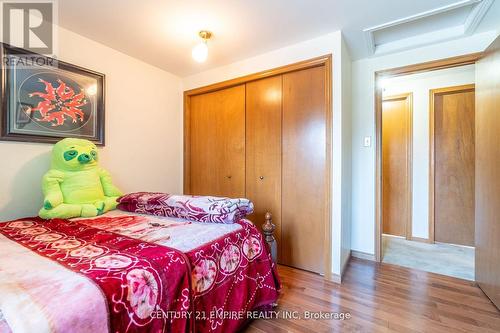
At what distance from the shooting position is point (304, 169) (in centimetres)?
217

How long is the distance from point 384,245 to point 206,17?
3.25 m

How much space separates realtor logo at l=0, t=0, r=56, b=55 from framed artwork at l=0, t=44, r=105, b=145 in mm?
82

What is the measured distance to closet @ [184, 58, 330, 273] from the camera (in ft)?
6.91

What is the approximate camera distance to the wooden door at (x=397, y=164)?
10.4 feet

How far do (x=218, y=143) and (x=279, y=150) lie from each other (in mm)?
810

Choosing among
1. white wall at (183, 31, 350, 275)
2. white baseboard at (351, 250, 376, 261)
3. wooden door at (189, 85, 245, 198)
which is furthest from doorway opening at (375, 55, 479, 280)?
wooden door at (189, 85, 245, 198)

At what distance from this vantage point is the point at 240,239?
54.3 inches

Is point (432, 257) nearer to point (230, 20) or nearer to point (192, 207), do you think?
point (192, 207)

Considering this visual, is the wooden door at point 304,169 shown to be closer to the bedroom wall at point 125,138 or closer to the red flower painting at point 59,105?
the bedroom wall at point 125,138

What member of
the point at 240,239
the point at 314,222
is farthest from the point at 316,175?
the point at 240,239

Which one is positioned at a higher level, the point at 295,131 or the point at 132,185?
the point at 295,131

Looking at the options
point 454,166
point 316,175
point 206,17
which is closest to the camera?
point 206,17

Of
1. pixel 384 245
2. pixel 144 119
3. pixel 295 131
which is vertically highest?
pixel 144 119

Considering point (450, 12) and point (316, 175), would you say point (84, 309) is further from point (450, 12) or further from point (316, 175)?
point (450, 12)
